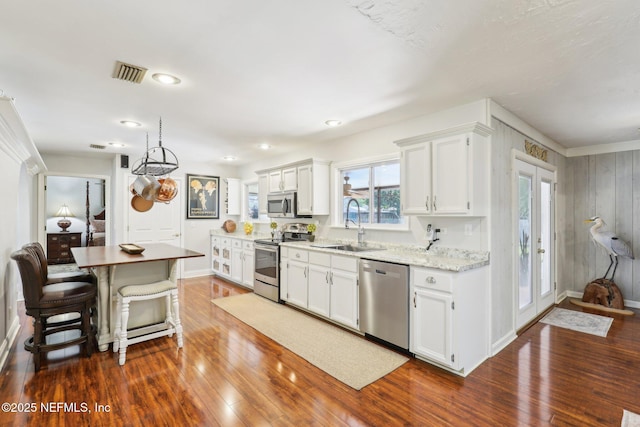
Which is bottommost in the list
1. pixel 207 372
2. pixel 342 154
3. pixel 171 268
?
pixel 207 372

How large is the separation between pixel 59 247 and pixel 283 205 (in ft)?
22.9

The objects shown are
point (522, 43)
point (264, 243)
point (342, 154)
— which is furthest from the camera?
point (264, 243)

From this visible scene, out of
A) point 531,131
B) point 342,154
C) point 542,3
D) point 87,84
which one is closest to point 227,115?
point 87,84

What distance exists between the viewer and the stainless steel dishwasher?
2861 mm

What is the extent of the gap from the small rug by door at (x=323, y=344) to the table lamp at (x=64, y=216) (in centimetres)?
677

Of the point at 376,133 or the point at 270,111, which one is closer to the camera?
the point at 270,111

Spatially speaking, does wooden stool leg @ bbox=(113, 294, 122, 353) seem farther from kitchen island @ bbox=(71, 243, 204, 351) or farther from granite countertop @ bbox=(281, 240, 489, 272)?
granite countertop @ bbox=(281, 240, 489, 272)

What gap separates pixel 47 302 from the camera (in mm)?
2660

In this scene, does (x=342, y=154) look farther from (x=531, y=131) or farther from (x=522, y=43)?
(x=522, y=43)

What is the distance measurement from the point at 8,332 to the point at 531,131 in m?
6.17

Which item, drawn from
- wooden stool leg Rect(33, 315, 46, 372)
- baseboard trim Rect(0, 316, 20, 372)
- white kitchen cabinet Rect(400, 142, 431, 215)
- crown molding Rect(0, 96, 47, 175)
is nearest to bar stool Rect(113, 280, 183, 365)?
wooden stool leg Rect(33, 315, 46, 372)

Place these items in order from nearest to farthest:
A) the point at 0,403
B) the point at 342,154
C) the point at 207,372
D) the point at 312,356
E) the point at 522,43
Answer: the point at 522,43 → the point at 0,403 → the point at 207,372 → the point at 312,356 → the point at 342,154

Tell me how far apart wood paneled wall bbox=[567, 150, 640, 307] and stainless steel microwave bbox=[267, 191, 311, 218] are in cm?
442

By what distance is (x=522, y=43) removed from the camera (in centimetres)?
201
